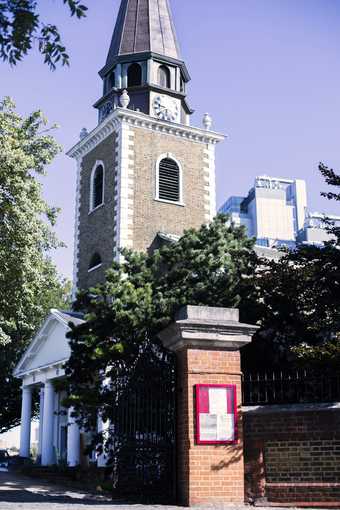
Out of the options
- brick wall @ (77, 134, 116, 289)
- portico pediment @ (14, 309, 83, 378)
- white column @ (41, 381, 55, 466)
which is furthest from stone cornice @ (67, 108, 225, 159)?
white column @ (41, 381, 55, 466)

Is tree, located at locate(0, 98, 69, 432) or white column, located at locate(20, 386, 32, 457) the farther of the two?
white column, located at locate(20, 386, 32, 457)

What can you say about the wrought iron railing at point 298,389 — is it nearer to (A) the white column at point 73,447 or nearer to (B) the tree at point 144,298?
(B) the tree at point 144,298

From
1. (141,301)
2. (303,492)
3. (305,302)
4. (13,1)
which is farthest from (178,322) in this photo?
(141,301)

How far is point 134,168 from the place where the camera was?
28.6 metres

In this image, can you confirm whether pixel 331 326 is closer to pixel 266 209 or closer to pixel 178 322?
pixel 178 322

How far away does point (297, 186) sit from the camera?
17838cm

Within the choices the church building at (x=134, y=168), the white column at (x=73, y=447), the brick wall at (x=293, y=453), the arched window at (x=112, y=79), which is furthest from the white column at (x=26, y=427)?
the brick wall at (x=293, y=453)

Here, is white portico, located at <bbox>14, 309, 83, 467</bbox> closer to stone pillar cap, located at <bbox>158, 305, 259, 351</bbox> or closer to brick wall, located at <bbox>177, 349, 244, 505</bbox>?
stone pillar cap, located at <bbox>158, 305, 259, 351</bbox>

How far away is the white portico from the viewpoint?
2894cm

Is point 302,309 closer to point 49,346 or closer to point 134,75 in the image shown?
point 134,75

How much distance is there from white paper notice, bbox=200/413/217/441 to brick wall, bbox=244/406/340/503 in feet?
1.98

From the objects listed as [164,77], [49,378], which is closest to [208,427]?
[49,378]

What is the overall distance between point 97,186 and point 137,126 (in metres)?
3.50

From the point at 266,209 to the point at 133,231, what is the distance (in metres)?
141
